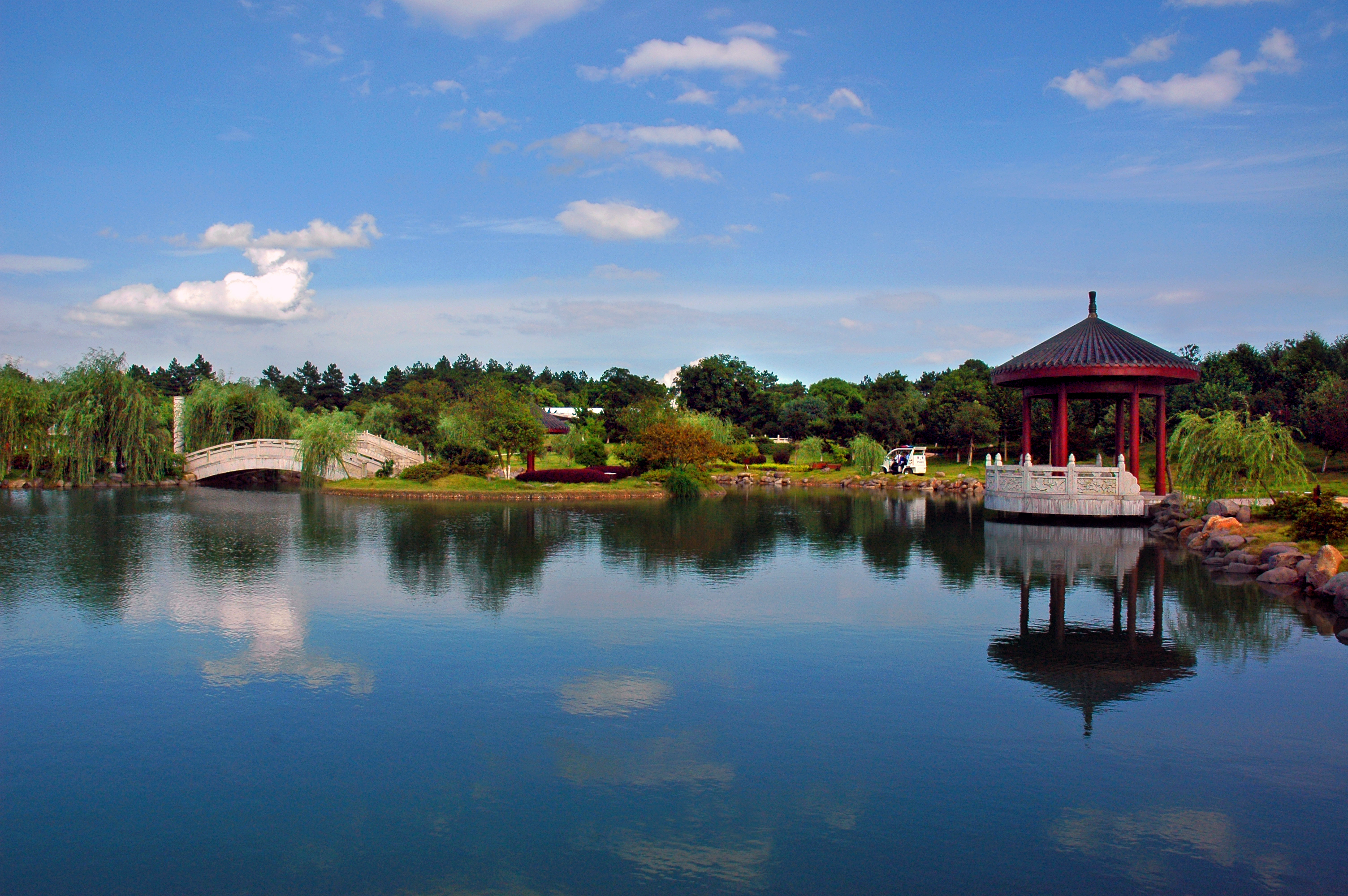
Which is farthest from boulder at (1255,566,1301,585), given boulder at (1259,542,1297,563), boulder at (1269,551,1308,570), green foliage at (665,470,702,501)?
green foliage at (665,470,702,501)

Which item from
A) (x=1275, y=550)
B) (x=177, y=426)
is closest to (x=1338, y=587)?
(x=1275, y=550)

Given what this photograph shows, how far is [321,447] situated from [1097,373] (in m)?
30.2

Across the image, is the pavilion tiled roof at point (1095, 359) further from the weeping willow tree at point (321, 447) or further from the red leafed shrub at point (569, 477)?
the weeping willow tree at point (321, 447)

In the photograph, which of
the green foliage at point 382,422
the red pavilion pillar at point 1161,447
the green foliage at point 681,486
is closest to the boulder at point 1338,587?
the red pavilion pillar at point 1161,447

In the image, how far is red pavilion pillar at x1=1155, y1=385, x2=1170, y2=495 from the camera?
27.1m

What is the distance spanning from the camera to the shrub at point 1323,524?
16.9m

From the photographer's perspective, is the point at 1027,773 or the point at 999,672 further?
the point at 999,672

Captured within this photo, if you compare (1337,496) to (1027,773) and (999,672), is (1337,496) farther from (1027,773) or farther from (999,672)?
(1027,773)

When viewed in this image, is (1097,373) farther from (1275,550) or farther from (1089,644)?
(1089,644)

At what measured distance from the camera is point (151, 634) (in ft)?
37.7

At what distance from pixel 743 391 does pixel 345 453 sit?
37.1m

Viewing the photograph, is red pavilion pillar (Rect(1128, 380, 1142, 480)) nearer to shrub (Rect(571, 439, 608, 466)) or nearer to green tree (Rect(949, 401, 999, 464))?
shrub (Rect(571, 439, 608, 466))

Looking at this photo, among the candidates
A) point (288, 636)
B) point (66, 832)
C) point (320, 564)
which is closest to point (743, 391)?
point (320, 564)

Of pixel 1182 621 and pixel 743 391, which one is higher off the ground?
pixel 743 391
